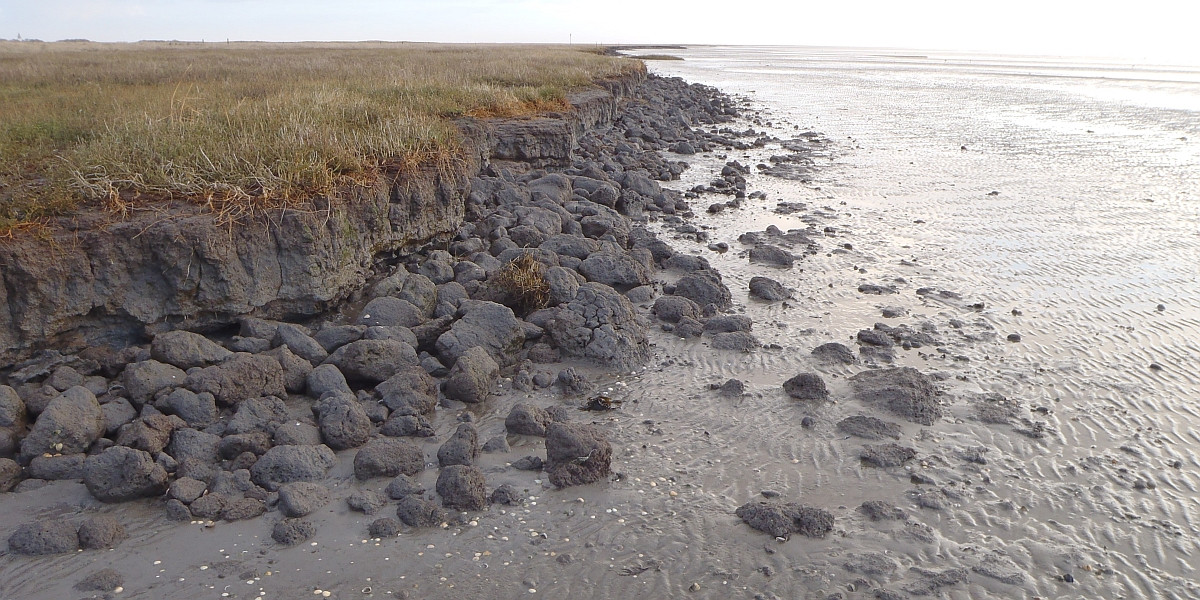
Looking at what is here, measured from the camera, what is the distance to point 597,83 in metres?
24.9

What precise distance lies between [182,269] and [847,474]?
5525 millimetres

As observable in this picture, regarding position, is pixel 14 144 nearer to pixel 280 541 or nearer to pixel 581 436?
pixel 280 541

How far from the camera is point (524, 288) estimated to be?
8.00 m

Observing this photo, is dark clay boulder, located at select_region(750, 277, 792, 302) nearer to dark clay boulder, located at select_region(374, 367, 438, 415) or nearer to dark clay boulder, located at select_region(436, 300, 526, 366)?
dark clay boulder, located at select_region(436, 300, 526, 366)

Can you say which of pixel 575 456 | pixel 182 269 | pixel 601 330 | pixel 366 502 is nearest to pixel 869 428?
pixel 575 456

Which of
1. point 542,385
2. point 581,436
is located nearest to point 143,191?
point 542,385

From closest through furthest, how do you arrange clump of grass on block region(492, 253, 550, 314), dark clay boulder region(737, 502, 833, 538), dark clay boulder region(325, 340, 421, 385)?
dark clay boulder region(737, 502, 833, 538) → dark clay boulder region(325, 340, 421, 385) → clump of grass on block region(492, 253, 550, 314)

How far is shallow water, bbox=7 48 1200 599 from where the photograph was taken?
14.0 ft

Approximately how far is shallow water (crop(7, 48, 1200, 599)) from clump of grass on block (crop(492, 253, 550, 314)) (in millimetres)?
1336

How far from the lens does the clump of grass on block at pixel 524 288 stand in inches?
315

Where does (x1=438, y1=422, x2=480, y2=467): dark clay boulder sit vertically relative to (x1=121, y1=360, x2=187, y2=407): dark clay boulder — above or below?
below

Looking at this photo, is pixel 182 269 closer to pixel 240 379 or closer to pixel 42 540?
pixel 240 379

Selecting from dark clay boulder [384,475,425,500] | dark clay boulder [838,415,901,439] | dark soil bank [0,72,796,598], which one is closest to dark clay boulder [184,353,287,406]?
dark soil bank [0,72,796,598]

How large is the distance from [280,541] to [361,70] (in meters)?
18.3
